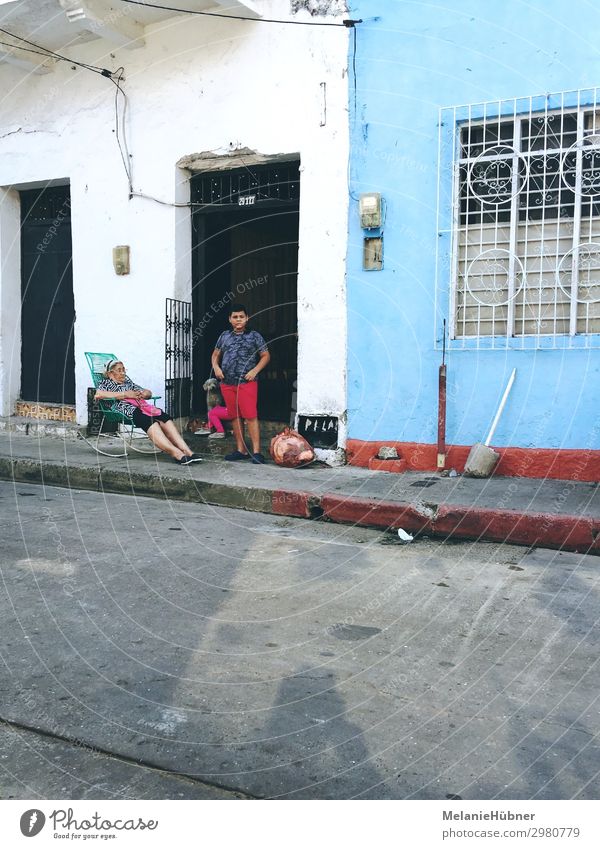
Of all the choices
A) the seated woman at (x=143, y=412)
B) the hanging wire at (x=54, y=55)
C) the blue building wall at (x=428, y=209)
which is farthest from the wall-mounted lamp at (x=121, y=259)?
the blue building wall at (x=428, y=209)

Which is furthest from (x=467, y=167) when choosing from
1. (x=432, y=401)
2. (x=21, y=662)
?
(x=21, y=662)

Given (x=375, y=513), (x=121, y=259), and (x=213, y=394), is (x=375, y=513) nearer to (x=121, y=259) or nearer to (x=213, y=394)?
(x=213, y=394)

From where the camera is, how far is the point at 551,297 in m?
6.88

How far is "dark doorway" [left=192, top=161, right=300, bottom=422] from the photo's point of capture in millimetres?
8516

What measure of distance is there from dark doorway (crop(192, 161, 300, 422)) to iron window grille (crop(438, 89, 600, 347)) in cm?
196

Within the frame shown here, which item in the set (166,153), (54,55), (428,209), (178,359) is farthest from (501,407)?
(54,55)

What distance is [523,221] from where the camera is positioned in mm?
6934

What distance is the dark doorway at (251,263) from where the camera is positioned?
852 cm

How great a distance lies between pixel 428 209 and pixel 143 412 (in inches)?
136

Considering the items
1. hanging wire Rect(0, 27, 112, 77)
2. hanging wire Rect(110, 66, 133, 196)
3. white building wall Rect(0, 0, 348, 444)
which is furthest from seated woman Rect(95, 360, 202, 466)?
hanging wire Rect(0, 27, 112, 77)

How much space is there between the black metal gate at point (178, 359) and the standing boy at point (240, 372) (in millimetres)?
933

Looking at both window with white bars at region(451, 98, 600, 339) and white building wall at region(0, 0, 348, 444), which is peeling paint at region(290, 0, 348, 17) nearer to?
white building wall at region(0, 0, 348, 444)

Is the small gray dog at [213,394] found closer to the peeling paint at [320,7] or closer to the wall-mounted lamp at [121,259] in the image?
the wall-mounted lamp at [121,259]
